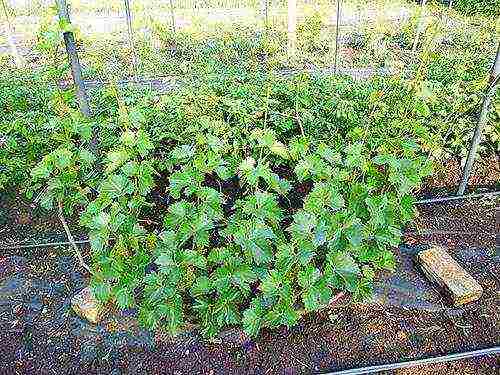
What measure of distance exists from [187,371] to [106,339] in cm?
46

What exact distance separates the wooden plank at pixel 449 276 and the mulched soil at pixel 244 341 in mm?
73

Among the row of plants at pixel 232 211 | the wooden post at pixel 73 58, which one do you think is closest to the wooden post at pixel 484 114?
the row of plants at pixel 232 211

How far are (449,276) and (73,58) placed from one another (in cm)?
226

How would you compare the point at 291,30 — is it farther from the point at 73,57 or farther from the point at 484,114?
the point at 73,57

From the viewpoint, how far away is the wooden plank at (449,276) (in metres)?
2.50

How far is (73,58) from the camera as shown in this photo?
92.3 inches

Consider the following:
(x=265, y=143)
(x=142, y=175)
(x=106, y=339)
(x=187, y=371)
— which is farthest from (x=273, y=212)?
(x=106, y=339)

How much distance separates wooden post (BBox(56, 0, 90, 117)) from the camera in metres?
2.18

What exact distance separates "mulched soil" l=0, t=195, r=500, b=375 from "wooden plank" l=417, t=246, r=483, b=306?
73mm

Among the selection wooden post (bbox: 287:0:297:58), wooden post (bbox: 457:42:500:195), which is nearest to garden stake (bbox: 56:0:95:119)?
wooden post (bbox: 457:42:500:195)

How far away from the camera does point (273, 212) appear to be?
6.89 ft

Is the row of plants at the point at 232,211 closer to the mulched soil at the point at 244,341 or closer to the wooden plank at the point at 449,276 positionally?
the mulched soil at the point at 244,341

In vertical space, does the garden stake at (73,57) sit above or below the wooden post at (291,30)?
above

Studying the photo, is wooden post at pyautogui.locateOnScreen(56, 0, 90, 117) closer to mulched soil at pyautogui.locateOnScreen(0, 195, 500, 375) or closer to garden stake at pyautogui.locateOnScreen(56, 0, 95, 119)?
garden stake at pyautogui.locateOnScreen(56, 0, 95, 119)
